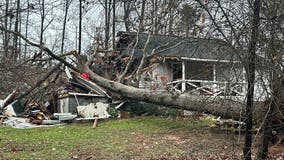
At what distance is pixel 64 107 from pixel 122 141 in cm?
719

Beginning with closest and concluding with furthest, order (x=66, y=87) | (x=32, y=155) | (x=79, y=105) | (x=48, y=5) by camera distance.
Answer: (x=48, y=5) → (x=32, y=155) → (x=79, y=105) → (x=66, y=87)

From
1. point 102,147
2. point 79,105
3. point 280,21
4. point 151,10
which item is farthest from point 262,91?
point 79,105

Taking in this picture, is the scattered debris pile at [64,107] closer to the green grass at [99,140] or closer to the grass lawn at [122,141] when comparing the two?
the green grass at [99,140]

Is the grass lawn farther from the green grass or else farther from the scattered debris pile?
the scattered debris pile

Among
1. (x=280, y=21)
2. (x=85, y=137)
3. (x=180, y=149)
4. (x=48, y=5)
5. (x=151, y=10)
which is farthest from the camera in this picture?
(x=151, y=10)

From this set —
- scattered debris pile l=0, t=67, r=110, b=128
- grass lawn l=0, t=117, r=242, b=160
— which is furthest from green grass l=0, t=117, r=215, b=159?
scattered debris pile l=0, t=67, r=110, b=128

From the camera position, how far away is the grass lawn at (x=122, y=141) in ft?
26.6

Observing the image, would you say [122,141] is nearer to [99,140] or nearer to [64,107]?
[99,140]

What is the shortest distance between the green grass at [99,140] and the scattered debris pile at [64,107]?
932 millimetres

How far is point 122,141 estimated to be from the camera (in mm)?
9891

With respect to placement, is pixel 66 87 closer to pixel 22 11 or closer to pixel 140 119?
pixel 140 119

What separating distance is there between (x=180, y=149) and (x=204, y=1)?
14.1 feet

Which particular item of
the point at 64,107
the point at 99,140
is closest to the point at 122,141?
the point at 99,140

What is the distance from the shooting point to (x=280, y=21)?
475 cm
